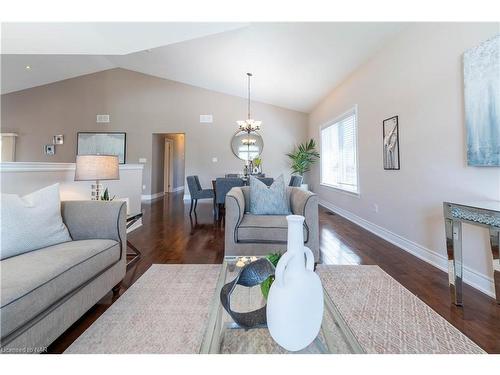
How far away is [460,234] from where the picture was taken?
1.73m

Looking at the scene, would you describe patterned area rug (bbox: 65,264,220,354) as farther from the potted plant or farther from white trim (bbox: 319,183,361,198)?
the potted plant

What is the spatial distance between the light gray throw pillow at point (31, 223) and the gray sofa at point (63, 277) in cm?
8

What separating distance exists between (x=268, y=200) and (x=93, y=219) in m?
1.61

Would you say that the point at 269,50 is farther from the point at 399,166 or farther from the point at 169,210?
the point at 169,210

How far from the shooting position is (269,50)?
3943 mm

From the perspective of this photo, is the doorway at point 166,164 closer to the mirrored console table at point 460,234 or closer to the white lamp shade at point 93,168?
the white lamp shade at point 93,168

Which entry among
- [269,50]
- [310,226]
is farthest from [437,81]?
[269,50]

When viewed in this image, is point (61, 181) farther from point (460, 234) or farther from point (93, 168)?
point (460, 234)

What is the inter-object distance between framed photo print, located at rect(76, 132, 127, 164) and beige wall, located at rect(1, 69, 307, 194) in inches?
6.6

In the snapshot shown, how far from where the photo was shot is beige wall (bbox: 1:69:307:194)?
714cm

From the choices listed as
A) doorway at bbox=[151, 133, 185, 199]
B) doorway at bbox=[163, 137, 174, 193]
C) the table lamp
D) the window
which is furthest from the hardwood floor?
doorway at bbox=[163, 137, 174, 193]

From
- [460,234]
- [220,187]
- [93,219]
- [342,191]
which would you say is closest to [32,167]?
[93,219]
